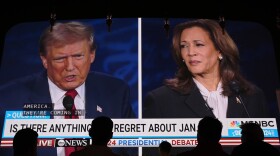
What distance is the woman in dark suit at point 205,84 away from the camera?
560 cm

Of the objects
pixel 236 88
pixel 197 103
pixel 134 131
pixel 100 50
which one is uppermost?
pixel 100 50

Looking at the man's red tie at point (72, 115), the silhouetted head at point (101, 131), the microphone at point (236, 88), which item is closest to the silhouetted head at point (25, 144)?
the silhouetted head at point (101, 131)

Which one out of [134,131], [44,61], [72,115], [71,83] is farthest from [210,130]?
[44,61]

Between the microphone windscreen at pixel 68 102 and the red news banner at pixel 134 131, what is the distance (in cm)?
20

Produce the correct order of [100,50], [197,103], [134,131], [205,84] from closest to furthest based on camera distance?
[134,131], [197,103], [205,84], [100,50]

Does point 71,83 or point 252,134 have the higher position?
point 71,83

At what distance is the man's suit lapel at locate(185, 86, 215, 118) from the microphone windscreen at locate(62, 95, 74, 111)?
182cm

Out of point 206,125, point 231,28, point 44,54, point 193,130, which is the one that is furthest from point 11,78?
point 206,125

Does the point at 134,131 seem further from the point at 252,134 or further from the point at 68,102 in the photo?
the point at 252,134

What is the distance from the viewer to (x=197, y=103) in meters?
5.66

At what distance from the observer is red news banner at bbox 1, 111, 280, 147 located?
212 inches

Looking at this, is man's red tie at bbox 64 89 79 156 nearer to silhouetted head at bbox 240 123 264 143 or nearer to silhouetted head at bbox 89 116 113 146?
silhouetted head at bbox 89 116 113 146

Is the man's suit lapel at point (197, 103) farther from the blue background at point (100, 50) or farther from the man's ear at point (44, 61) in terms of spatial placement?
the man's ear at point (44, 61)

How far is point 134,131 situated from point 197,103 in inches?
43.1
